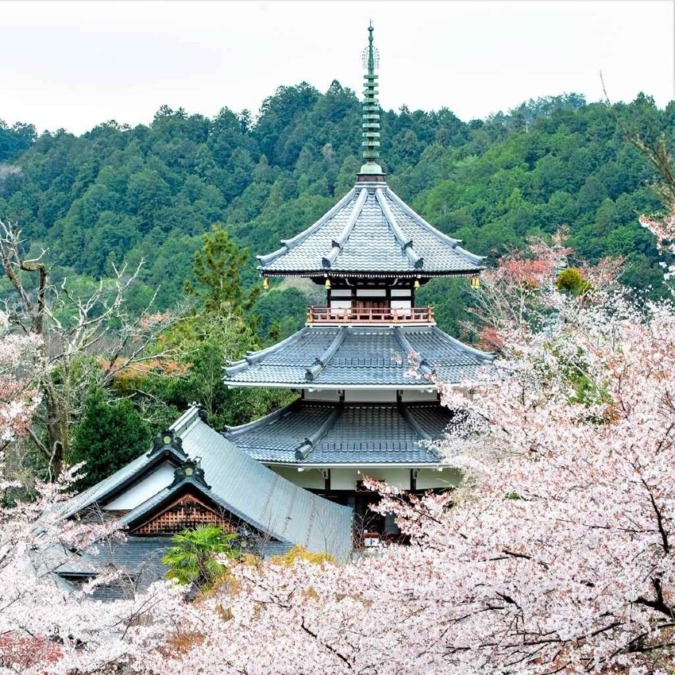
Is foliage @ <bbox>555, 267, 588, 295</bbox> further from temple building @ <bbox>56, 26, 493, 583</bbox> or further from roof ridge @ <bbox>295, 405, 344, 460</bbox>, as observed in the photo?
roof ridge @ <bbox>295, 405, 344, 460</bbox>

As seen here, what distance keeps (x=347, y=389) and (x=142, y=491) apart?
5.30m

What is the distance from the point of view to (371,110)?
2277 centimetres

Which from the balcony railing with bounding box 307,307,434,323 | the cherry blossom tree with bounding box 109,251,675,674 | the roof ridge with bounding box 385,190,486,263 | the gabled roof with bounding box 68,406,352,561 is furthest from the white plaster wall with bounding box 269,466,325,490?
the cherry blossom tree with bounding box 109,251,675,674

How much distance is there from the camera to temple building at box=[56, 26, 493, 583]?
56.2 ft

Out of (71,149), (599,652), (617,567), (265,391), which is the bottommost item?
(265,391)

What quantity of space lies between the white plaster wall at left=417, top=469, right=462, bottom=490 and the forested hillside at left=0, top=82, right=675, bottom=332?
66.1 ft

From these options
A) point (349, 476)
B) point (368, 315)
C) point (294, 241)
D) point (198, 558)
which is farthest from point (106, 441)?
point (198, 558)

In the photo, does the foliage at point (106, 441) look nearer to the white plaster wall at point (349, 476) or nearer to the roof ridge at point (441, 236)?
the white plaster wall at point (349, 476)

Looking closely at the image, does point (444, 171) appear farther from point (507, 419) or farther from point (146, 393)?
point (507, 419)

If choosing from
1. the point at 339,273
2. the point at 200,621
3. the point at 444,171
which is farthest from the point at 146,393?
the point at 444,171

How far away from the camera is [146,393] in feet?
92.6

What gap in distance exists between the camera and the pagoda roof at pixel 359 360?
786 inches

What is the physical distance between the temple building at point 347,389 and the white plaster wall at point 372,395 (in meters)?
0.02

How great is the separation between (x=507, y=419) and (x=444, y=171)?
5276 centimetres
